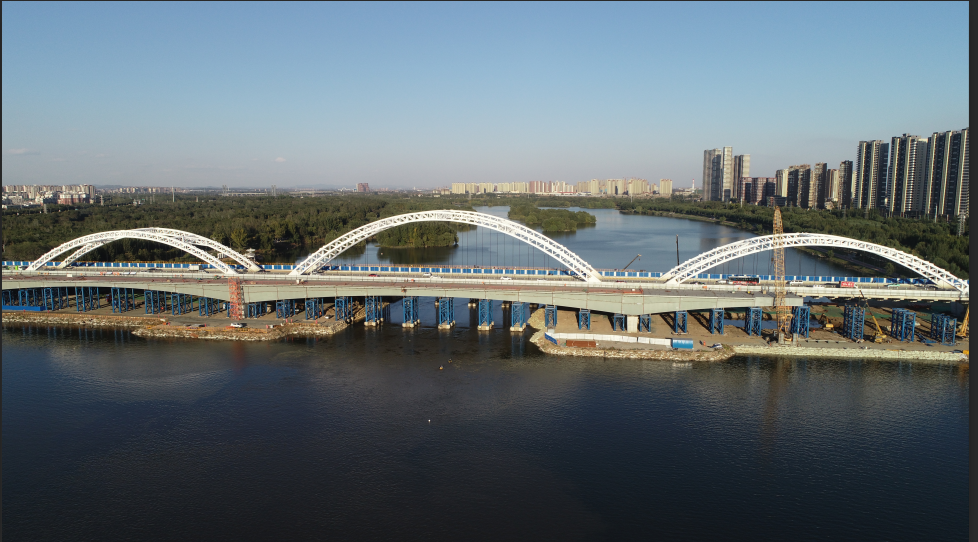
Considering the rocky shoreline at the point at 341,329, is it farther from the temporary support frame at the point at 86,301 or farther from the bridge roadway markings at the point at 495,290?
the bridge roadway markings at the point at 495,290

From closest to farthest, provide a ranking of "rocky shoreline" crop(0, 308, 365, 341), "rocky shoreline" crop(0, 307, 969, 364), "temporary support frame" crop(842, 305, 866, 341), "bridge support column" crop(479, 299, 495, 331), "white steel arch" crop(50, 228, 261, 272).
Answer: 1. "rocky shoreline" crop(0, 307, 969, 364)
2. "temporary support frame" crop(842, 305, 866, 341)
3. "rocky shoreline" crop(0, 308, 365, 341)
4. "bridge support column" crop(479, 299, 495, 331)
5. "white steel arch" crop(50, 228, 261, 272)

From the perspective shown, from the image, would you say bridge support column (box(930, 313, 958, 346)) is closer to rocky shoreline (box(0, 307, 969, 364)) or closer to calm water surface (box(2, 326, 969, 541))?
rocky shoreline (box(0, 307, 969, 364))

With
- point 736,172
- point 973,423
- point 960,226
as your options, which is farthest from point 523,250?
point 736,172

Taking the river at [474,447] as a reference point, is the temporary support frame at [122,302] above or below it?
above

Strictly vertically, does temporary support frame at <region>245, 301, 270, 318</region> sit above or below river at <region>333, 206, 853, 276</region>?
below

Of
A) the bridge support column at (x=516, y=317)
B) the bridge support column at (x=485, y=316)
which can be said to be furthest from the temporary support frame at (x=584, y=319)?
the bridge support column at (x=485, y=316)

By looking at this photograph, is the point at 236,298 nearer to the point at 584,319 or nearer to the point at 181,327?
the point at 181,327

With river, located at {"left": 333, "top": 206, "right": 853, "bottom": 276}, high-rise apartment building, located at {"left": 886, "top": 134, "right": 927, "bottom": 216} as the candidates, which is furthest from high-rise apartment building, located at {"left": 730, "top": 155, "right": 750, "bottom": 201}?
high-rise apartment building, located at {"left": 886, "top": 134, "right": 927, "bottom": 216}
